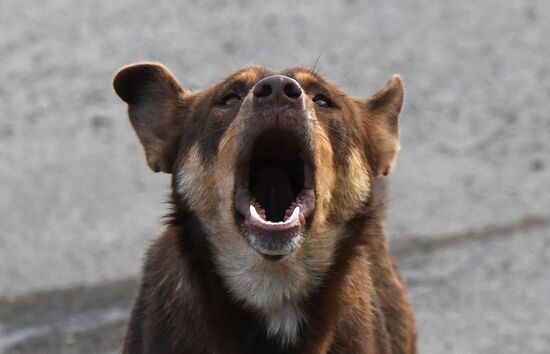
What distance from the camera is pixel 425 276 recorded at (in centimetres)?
699

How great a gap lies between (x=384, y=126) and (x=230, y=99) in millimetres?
843

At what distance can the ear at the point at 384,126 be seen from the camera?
4797mm

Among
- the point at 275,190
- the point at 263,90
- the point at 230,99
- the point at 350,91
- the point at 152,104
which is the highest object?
the point at 263,90

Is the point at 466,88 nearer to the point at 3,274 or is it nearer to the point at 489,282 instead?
the point at 489,282

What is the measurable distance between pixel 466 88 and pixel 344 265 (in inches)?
176

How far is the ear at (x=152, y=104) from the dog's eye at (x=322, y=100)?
Result: 0.64m

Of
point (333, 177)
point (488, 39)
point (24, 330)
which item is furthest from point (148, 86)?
point (488, 39)

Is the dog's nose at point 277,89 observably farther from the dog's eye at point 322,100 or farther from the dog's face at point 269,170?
the dog's eye at point 322,100

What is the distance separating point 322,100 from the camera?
14.5ft

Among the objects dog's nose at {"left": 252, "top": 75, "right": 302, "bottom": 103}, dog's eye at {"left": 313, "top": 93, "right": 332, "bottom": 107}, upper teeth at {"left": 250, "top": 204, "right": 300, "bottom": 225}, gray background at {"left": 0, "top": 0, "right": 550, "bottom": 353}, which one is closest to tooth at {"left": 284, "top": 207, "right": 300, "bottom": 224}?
upper teeth at {"left": 250, "top": 204, "right": 300, "bottom": 225}

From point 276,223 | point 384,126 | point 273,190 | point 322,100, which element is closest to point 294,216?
point 276,223

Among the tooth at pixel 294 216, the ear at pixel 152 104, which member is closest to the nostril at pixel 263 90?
the tooth at pixel 294 216

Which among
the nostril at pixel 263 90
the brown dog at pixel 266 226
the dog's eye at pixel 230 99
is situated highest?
the nostril at pixel 263 90

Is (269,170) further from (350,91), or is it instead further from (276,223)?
(350,91)
